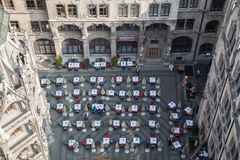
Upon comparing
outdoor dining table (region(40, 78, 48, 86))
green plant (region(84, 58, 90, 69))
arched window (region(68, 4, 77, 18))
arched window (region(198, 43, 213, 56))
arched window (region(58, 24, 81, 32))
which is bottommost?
outdoor dining table (region(40, 78, 48, 86))

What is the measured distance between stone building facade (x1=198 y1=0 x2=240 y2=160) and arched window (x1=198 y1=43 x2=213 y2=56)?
56.3ft

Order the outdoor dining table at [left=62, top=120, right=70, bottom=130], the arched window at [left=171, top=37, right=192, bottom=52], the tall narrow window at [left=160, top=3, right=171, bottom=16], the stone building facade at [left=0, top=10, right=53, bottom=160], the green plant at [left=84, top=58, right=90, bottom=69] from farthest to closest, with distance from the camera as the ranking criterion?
1. the green plant at [left=84, top=58, right=90, bottom=69]
2. the arched window at [left=171, top=37, right=192, bottom=52]
3. the outdoor dining table at [left=62, top=120, right=70, bottom=130]
4. the tall narrow window at [left=160, top=3, right=171, bottom=16]
5. the stone building facade at [left=0, top=10, right=53, bottom=160]

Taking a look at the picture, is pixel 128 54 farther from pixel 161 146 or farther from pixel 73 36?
pixel 161 146

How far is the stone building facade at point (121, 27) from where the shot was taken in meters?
82.0

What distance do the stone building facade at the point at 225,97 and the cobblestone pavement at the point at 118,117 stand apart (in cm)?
946

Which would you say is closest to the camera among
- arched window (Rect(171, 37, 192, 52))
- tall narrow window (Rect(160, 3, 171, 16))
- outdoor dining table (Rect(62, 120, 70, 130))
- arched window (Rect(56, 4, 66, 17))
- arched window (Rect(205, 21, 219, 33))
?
tall narrow window (Rect(160, 3, 171, 16))

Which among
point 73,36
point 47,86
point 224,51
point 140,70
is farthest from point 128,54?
point 224,51

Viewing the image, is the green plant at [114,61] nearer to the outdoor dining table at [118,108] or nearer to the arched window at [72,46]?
the arched window at [72,46]

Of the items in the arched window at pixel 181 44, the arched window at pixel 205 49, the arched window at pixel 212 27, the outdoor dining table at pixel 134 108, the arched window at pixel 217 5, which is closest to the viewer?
the arched window at pixel 217 5

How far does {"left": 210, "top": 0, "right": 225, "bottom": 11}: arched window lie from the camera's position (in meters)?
82.4

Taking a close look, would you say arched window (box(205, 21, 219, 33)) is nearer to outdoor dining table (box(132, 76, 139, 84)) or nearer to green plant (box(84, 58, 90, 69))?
outdoor dining table (box(132, 76, 139, 84))

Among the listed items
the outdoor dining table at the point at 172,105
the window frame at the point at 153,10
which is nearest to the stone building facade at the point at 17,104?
the window frame at the point at 153,10

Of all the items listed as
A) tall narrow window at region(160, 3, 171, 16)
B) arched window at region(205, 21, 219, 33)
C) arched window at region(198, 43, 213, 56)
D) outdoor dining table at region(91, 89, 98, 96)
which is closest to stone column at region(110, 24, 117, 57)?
outdoor dining table at region(91, 89, 98, 96)

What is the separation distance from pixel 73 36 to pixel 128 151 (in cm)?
2603
